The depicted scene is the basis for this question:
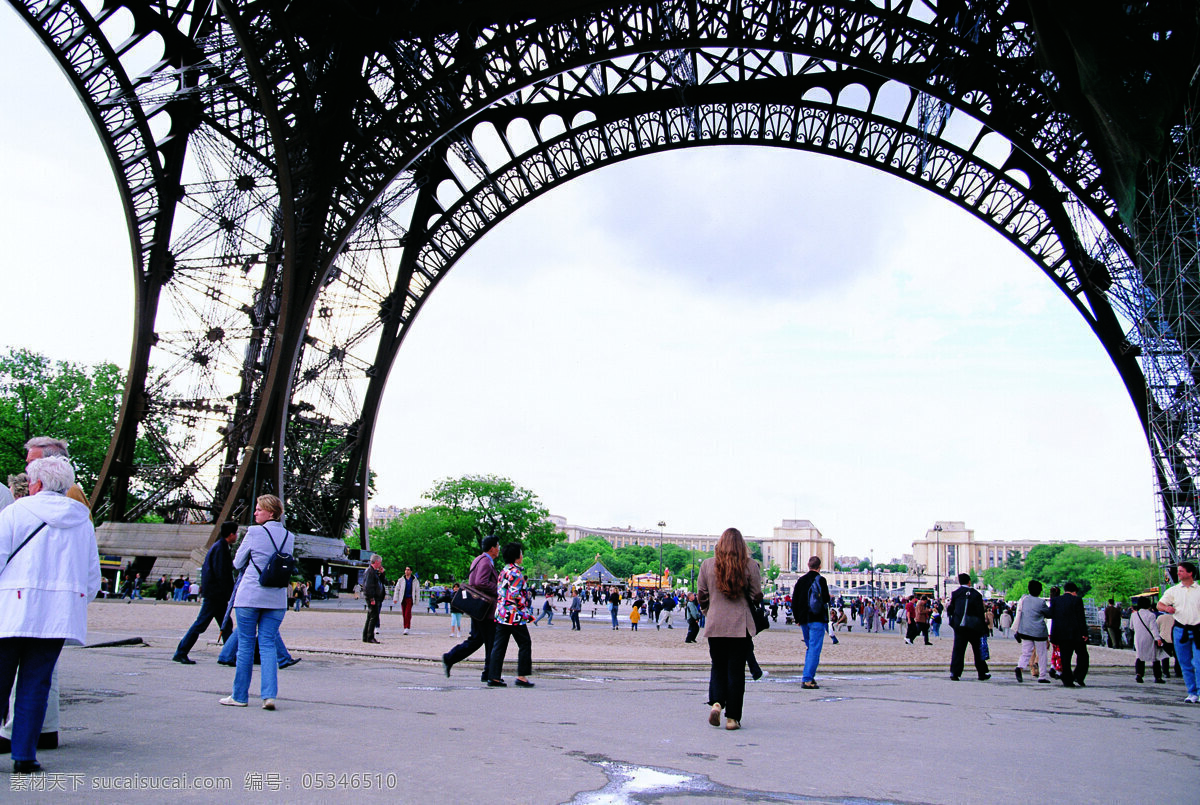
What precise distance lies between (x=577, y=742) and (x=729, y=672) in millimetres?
1512

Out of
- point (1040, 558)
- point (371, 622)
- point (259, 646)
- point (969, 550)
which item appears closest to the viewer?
point (259, 646)

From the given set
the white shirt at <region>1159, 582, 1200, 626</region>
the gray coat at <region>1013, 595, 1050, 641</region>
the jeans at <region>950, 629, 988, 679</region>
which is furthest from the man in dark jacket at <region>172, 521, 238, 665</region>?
the gray coat at <region>1013, 595, 1050, 641</region>

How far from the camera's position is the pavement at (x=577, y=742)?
417 cm

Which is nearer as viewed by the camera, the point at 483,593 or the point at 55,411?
the point at 483,593

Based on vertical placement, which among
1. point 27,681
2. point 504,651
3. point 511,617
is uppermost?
point 27,681

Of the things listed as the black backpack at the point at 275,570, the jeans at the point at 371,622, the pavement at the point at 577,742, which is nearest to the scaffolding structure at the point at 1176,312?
the pavement at the point at 577,742

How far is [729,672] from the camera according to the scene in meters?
6.70

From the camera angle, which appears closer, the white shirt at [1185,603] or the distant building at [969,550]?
the white shirt at [1185,603]

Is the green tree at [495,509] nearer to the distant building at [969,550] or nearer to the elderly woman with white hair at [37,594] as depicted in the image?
the elderly woman with white hair at [37,594]

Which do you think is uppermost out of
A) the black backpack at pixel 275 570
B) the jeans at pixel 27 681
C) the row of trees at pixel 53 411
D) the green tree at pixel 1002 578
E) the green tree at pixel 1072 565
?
the row of trees at pixel 53 411

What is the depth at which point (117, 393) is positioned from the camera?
51406mm

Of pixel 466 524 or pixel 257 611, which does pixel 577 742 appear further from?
pixel 466 524

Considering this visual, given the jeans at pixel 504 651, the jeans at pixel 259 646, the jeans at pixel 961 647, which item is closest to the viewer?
the jeans at pixel 259 646

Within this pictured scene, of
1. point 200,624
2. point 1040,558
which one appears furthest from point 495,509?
point 1040,558
